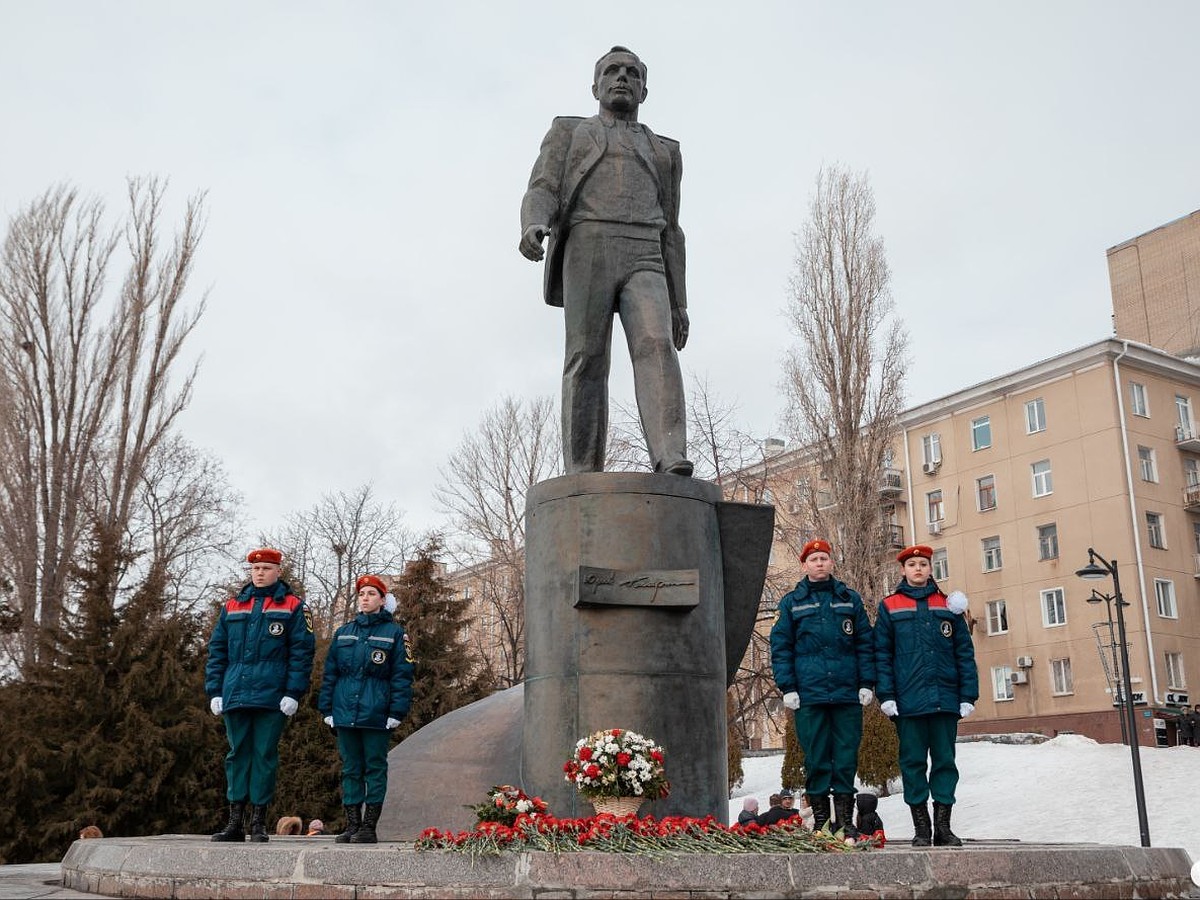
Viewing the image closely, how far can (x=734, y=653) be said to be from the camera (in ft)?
26.2

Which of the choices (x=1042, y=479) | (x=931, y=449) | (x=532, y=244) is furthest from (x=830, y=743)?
(x=931, y=449)

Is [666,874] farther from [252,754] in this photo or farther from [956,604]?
[252,754]

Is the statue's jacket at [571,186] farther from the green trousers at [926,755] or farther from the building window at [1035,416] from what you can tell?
the building window at [1035,416]

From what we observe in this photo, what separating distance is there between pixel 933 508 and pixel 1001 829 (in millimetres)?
24142

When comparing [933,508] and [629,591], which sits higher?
[933,508]

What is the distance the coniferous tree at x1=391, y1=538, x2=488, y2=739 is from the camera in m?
19.5

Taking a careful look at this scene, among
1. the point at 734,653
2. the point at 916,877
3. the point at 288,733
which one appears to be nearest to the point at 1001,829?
the point at 288,733

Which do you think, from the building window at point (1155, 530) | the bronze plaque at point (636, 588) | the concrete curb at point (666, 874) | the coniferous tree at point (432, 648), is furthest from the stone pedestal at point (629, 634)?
the building window at point (1155, 530)

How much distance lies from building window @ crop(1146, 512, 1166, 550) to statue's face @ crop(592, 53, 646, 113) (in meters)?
31.5

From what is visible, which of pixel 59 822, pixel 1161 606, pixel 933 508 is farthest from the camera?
pixel 933 508

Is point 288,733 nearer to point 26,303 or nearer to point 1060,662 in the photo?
point 26,303

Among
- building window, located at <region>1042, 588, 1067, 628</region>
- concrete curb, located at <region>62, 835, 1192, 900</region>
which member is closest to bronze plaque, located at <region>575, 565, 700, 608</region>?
concrete curb, located at <region>62, 835, 1192, 900</region>

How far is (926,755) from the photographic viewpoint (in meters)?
6.56

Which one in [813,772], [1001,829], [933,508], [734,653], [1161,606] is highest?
[933,508]
